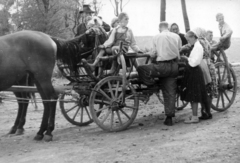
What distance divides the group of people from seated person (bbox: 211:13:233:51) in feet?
2.77

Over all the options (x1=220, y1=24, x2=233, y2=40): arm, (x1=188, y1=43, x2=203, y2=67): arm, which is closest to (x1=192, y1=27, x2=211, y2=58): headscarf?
(x1=188, y1=43, x2=203, y2=67): arm

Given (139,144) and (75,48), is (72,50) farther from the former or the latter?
(139,144)

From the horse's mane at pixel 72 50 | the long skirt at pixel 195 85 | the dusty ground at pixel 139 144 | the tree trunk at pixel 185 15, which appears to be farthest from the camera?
the tree trunk at pixel 185 15

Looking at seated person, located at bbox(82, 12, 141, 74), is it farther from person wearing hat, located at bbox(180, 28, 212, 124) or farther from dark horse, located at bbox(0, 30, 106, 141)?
person wearing hat, located at bbox(180, 28, 212, 124)

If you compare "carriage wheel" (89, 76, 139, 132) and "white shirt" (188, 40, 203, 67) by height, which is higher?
"white shirt" (188, 40, 203, 67)

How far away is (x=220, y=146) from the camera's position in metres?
4.72

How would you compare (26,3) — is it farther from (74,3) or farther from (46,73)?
(46,73)

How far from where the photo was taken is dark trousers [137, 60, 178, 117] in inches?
249

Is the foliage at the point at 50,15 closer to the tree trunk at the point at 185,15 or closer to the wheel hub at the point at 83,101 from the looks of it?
the tree trunk at the point at 185,15

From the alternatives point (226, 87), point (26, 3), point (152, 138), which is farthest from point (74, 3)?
point (152, 138)

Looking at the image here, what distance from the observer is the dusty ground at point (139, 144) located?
4.45m

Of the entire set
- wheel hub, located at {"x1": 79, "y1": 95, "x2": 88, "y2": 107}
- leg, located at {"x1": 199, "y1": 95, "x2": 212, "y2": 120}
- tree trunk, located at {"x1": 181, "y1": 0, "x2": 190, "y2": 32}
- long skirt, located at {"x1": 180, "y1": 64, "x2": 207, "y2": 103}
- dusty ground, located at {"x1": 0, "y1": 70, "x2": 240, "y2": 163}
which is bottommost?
dusty ground, located at {"x1": 0, "y1": 70, "x2": 240, "y2": 163}

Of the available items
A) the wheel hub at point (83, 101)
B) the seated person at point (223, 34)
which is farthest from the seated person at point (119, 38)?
the seated person at point (223, 34)

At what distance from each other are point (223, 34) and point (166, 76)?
7.59ft
